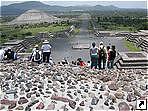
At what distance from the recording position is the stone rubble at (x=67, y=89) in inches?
323

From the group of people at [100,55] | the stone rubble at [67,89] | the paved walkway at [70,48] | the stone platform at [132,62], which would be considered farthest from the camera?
the paved walkway at [70,48]

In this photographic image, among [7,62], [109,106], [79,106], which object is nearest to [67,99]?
[79,106]

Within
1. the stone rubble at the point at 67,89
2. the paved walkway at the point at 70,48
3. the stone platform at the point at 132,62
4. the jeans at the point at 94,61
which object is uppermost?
the jeans at the point at 94,61

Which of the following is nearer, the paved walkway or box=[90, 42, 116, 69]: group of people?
box=[90, 42, 116, 69]: group of people

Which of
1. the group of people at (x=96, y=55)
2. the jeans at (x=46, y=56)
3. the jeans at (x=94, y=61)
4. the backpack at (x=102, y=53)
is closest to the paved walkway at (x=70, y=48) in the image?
the jeans at (x=46, y=56)

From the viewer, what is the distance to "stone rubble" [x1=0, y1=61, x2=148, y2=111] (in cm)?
821

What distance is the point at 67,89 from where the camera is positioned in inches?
352

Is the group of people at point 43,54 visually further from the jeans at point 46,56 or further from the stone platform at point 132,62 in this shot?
the stone platform at point 132,62

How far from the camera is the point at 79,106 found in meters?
8.19

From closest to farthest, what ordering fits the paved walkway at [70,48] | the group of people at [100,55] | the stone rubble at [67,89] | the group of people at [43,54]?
the stone rubble at [67,89] → the group of people at [100,55] → the group of people at [43,54] → the paved walkway at [70,48]

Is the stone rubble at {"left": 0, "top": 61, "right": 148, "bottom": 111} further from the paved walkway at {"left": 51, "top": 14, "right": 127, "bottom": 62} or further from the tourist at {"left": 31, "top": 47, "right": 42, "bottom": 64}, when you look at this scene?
the paved walkway at {"left": 51, "top": 14, "right": 127, "bottom": 62}

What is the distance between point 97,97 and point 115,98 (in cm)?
45

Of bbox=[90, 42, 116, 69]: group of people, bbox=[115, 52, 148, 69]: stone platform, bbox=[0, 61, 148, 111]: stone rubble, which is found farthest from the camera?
bbox=[115, 52, 148, 69]: stone platform

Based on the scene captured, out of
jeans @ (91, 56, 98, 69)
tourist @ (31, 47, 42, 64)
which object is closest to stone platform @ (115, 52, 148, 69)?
jeans @ (91, 56, 98, 69)
